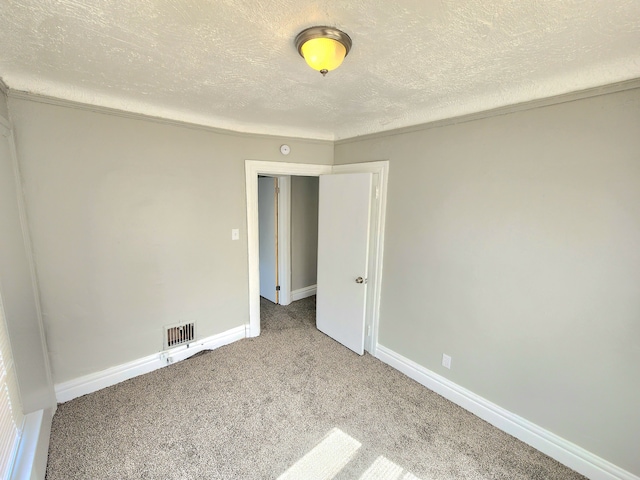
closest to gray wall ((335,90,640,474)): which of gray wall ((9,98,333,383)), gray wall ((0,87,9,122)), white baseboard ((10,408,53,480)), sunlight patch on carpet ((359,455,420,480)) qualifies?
sunlight patch on carpet ((359,455,420,480))

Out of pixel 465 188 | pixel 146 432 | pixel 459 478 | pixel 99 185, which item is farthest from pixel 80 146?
pixel 459 478

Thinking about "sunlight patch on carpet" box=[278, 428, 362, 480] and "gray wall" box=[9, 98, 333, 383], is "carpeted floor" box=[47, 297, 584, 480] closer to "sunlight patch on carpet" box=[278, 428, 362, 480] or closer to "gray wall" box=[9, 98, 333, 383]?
"sunlight patch on carpet" box=[278, 428, 362, 480]

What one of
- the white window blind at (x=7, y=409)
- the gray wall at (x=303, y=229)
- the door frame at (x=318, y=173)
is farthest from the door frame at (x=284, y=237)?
the white window blind at (x=7, y=409)

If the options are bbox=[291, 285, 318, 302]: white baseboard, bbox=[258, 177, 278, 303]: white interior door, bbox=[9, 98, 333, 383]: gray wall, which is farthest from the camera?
bbox=[291, 285, 318, 302]: white baseboard

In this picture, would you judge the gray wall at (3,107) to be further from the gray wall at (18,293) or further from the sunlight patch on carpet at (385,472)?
the sunlight patch on carpet at (385,472)

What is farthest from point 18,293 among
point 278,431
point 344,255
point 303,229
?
point 303,229

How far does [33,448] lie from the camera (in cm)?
145

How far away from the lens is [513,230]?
179 cm

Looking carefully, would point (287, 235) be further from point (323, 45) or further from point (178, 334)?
point (323, 45)

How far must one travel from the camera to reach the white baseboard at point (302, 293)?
414cm

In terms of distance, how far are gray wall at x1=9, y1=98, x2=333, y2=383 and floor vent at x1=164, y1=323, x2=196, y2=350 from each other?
69 millimetres

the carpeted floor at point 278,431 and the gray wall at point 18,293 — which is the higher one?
the gray wall at point 18,293

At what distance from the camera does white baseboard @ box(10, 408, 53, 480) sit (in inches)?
51.5

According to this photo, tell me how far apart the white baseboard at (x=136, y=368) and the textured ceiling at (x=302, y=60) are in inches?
82.0
